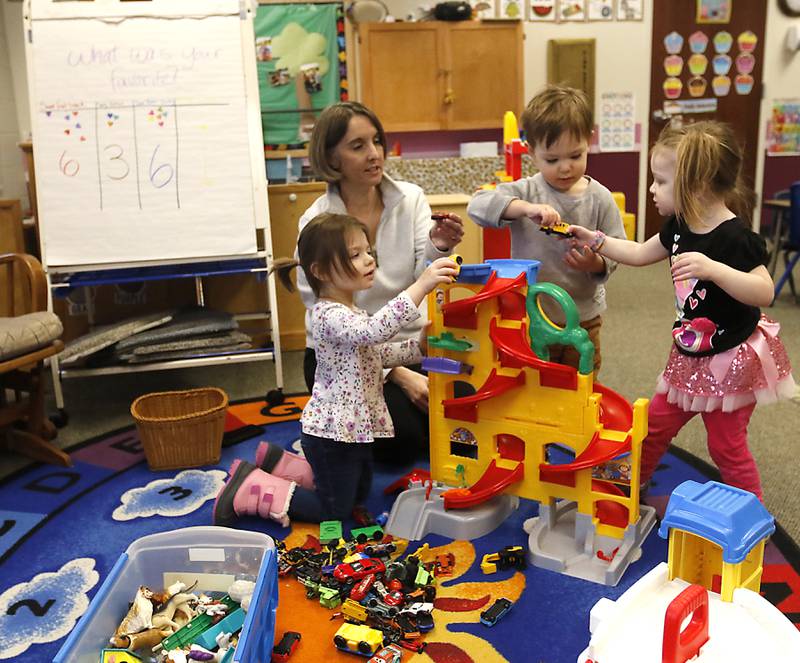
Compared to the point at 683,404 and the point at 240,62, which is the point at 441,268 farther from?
the point at 240,62

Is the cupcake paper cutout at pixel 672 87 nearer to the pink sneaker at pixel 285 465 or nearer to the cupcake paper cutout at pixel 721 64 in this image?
the cupcake paper cutout at pixel 721 64

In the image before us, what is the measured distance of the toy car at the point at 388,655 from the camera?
1300 millimetres

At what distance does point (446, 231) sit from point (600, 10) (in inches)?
147

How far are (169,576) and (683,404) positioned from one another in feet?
3.57

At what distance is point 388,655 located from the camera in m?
1.31

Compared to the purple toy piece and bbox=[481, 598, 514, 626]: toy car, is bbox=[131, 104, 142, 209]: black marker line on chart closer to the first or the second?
the purple toy piece

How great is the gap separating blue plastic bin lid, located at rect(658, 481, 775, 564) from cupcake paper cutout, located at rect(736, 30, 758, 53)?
487 cm

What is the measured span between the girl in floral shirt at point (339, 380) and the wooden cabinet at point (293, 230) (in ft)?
4.39

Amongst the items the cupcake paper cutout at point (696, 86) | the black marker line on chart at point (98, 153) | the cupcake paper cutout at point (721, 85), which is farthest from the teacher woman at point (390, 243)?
the cupcake paper cutout at point (721, 85)

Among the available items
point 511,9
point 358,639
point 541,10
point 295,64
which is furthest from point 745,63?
point 358,639

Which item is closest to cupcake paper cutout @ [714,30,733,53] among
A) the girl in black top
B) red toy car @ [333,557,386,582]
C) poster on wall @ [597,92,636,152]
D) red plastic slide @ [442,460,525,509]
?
poster on wall @ [597,92,636,152]

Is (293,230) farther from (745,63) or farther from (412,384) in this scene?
(745,63)

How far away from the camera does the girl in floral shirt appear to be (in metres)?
1.64

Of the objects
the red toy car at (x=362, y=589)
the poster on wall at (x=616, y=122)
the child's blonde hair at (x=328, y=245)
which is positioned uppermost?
the poster on wall at (x=616, y=122)
